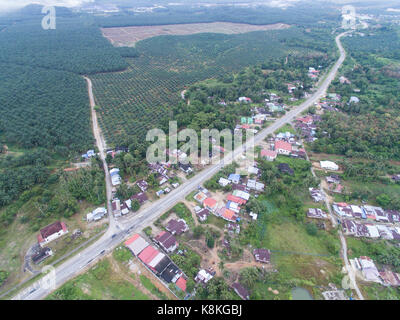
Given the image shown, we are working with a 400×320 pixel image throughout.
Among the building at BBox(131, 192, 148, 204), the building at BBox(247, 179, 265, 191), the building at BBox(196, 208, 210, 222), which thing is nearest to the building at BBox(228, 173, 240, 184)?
the building at BBox(247, 179, 265, 191)

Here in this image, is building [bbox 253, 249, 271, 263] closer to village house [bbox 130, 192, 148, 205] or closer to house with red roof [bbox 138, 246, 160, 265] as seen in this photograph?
house with red roof [bbox 138, 246, 160, 265]

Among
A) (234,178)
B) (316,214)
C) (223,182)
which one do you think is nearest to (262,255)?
(316,214)

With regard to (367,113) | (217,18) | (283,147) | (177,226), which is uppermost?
(217,18)

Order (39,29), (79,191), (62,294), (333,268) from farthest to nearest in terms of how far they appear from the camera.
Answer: (39,29) → (79,191) → (333,268) → (62,294)

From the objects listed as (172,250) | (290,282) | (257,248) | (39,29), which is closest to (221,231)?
(257,248)

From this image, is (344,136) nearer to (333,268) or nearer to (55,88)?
(333,268)

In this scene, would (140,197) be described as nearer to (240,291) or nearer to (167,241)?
(167,241)

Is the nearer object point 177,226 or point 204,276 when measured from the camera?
point 204,276
